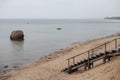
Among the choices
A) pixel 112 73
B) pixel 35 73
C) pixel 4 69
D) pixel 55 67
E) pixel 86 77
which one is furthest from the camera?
pixel 4 69

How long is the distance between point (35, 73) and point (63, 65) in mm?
3514

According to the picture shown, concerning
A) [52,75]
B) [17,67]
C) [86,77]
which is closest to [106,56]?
[86,77]

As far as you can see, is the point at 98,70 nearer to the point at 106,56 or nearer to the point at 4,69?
the point at 106,56

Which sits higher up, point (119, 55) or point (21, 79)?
point (119, 55)

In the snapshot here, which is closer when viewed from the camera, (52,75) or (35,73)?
(52,75)

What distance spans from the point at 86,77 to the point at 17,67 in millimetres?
13466

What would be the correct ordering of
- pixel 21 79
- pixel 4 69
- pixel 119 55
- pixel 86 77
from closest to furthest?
pixel 86 77 → pixel 119 55 → pixel 21 79 → pixel 4 69

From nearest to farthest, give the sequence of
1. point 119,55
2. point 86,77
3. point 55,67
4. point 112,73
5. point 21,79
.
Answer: point 112,73
point 86,77
point 119,55
point 21,79
point 55,67

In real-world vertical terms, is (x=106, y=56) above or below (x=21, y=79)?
above

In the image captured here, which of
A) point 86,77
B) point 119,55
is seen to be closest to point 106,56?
point 119,55

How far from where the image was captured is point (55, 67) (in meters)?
26.1

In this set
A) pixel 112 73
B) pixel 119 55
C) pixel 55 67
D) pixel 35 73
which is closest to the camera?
pixel 112 73

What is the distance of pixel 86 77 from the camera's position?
1853 cm

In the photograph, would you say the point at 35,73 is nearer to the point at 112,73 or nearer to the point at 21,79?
the point at 21,79
